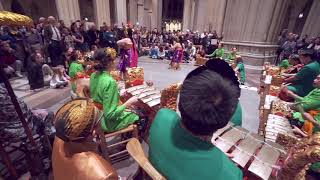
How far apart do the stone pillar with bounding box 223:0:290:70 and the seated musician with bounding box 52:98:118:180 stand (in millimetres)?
7979

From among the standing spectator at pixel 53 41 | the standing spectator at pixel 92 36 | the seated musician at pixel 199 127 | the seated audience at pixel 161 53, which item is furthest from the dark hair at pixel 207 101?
the seated audience at pixel 161 53

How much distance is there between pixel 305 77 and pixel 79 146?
12.2ft

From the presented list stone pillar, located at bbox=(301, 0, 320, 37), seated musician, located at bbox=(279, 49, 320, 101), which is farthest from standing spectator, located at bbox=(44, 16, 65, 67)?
stone pillar, located at bbox=(301, 0, 320, 37)

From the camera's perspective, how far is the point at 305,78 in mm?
3346

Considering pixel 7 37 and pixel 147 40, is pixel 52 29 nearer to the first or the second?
pixel 7 37

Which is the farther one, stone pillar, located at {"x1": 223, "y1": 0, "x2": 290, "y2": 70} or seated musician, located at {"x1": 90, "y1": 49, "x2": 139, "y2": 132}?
stone pillar, located at {"x1": 223, "y1": 0, "x2": 290, "y2": 70}

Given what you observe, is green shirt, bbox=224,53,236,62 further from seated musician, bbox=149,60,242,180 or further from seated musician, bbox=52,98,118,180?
seated musician, bbox=52,98,118,180

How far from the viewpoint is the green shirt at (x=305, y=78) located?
3233 mm

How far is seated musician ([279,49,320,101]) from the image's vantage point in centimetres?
324

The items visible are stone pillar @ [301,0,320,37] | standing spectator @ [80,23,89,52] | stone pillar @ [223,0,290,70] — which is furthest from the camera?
stone pillar @ [301,0,320,37]

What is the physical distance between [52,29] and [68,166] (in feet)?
20.9

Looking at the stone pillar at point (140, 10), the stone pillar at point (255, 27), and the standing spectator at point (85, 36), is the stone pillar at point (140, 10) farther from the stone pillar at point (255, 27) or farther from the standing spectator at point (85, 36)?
the stone pillar at point (255, 27)

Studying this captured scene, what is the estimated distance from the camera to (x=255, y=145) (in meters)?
1.71

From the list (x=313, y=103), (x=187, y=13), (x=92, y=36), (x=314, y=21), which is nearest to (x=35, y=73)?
(x=92, y=36)
